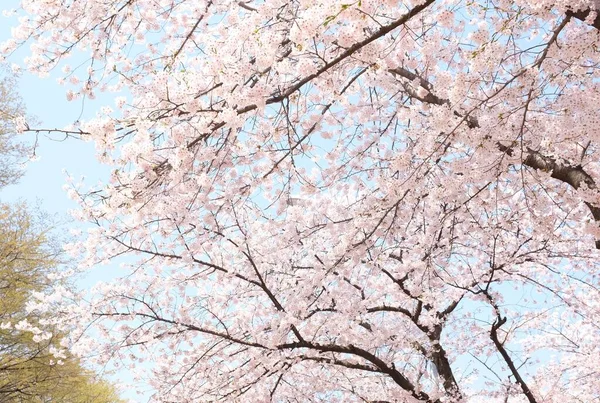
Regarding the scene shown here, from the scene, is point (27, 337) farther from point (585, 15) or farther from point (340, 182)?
point (585, 15)

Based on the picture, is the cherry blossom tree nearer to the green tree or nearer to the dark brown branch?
the dark brown branch

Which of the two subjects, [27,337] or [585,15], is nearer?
[585,15]

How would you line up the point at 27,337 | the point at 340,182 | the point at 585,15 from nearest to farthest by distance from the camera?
the point at 585,15
the point at 340,182
the point at 27,337

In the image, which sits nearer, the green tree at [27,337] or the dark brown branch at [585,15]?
the dark brown branch at [585,15]

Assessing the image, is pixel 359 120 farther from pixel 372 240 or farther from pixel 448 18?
pixel 448 18

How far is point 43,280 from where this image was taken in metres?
10.4

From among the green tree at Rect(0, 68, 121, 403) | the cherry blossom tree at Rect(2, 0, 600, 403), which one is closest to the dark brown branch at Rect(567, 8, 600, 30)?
the cherry blossom tree at Rect(2, 0, 600, 403)

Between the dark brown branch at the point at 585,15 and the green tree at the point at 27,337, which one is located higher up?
the green tree at the point at 27,337

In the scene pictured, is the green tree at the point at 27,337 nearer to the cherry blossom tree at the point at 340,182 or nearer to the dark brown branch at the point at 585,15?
the cherry blossom tree at the point at 340,182

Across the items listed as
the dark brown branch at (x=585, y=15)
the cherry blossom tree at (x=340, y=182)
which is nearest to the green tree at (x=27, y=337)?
the cherry blossom tree at (x=340, y=182)

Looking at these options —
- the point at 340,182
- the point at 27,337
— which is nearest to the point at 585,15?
the point at 340,182

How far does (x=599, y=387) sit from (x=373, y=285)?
169 inches

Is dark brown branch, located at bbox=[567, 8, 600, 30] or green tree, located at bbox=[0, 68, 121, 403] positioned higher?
green tree, located at bbox=[0, 68, 121, 403]

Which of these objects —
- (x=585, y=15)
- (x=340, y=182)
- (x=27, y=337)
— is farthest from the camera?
(x=27, y=337)
